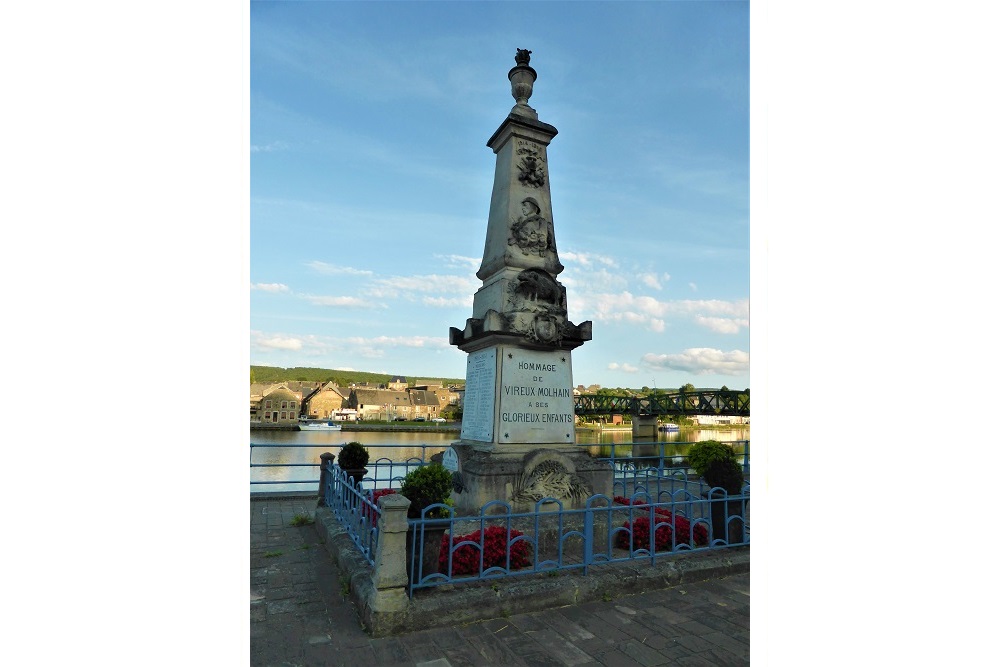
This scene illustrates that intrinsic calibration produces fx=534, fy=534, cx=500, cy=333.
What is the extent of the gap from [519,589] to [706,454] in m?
3.99

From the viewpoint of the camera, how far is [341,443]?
9.33 meters

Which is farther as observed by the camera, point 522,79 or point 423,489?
point 522,79

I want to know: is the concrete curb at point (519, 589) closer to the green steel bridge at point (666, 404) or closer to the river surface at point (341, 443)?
the river surface at point (341, 443)

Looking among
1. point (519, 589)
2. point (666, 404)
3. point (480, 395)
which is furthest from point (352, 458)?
point (666, 404)

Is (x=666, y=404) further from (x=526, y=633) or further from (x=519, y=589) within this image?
(x=526, y=633)

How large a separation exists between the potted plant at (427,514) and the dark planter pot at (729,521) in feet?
11.2

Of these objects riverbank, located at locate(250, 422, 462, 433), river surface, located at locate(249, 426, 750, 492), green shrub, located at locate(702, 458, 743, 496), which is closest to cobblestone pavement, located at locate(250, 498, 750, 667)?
green shrub, located at locate(702, 458, 743, 496)

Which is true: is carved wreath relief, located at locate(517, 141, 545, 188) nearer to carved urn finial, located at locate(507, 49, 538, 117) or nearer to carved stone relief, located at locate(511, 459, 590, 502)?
carved urn finial, located at locate(507, 49, 538, 117)

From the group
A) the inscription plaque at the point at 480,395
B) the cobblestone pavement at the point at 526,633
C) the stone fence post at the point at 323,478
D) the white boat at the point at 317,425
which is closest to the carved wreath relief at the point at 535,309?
the inscription plaque at the point at 480,395

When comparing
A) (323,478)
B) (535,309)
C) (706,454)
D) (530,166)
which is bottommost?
(323,478)

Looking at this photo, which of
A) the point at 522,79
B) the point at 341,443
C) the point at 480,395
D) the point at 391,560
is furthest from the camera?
the point at 341,443

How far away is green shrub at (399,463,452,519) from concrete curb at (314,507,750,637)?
72cm
